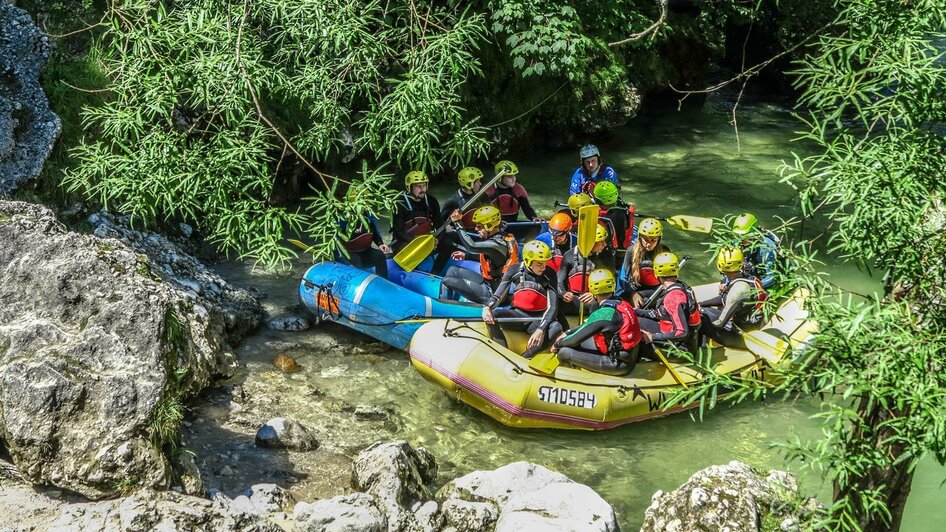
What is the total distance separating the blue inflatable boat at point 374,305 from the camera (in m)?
8.20

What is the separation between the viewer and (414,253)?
8.80m

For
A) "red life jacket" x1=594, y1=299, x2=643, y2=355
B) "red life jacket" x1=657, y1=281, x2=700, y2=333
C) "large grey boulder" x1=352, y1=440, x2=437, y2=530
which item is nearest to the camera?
"large grey boulder" x1=352, y1=440, x2=437, y2=530

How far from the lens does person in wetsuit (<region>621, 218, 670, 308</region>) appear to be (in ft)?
26.8

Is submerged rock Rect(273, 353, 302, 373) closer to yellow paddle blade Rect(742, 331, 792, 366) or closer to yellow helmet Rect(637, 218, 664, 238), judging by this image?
yellow helmet Rect(637, 218, 664, 238)

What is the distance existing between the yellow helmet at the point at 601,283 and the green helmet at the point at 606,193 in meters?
1.74

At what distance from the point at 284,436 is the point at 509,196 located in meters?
4.25

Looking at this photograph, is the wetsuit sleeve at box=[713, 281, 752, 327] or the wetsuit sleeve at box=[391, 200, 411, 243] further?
the wetsuit sleeve at box=[391, 200, 411, 243]

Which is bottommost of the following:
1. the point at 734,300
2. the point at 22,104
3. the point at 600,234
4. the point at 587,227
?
the point at 734,300

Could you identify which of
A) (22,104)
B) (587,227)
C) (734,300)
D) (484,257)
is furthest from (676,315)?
(22,104)

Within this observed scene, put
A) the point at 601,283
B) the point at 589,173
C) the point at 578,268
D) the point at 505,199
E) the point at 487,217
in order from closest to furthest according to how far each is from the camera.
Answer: the point at 601,283 → the point at 578,268 → the point at 487,217 → the point at 505,199 → the point at 589,173

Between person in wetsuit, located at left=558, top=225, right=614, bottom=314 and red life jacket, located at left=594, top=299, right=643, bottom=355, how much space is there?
0.53 meters

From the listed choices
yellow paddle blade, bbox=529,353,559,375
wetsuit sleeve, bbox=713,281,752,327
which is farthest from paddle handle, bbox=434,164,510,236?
wetsuit sleeve, bbox=713,281,752,327

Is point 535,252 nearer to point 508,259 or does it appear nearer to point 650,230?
point 508,259

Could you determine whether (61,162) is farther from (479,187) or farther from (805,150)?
(805,150)
